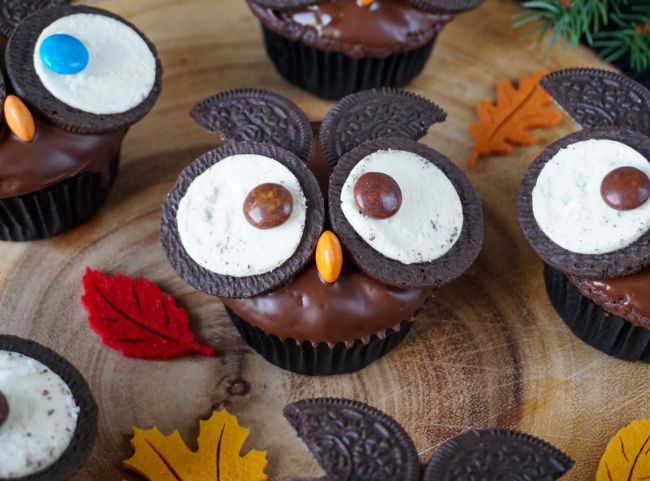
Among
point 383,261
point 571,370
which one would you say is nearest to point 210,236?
point 383,261

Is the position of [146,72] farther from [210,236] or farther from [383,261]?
[383,261]

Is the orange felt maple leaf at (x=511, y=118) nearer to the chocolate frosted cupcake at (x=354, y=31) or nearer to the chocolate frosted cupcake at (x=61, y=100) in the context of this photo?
the chocolate frosted cupcake at (x=354, y=31)

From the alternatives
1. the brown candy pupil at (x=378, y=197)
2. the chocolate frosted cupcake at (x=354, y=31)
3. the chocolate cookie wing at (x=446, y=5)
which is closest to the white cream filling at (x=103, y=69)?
the chocolate frosted cupcake at (x=354, y=31)

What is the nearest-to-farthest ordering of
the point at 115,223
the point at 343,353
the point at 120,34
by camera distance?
the point at 343,353, the point at 120,34, the point at 115,223

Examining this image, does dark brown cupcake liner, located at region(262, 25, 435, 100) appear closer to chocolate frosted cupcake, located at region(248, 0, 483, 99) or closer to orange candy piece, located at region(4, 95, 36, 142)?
chocolate frosted cupcake, located at region(248, 0, 483, 99)

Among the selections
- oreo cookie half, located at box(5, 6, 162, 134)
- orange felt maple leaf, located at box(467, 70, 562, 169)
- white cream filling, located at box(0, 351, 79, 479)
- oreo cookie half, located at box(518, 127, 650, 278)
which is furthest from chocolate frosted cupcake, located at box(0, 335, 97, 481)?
orange felt maple leaf, located at box(467, 70, 562, 169)

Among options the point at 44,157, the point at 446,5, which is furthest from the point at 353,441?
the point at 446,5
